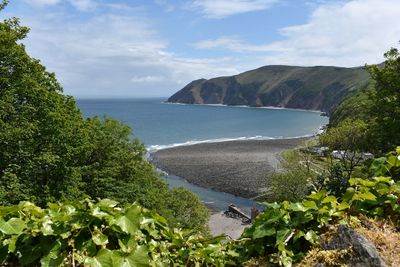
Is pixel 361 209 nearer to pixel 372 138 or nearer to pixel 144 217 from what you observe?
pixel 144 217

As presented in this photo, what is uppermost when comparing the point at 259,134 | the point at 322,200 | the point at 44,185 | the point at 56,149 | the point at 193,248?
the point at 322,200

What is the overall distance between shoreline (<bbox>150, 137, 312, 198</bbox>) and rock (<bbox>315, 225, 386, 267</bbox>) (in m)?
62.2

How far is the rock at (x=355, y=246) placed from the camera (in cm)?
383

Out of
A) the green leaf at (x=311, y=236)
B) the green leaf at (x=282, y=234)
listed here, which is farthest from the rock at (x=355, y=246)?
the green leaf at (x=282, y=234)

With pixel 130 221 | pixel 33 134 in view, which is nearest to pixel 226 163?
pixel 33 134

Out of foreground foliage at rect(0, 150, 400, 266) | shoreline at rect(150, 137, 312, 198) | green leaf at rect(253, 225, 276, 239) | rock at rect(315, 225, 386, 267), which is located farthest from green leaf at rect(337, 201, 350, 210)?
shoreline at rect(150, 137, 312, 198)

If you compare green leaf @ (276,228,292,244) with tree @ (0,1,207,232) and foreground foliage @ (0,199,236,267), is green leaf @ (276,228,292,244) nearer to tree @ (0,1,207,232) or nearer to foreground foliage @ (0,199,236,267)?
foreground foliage @ (0,199,236,267)

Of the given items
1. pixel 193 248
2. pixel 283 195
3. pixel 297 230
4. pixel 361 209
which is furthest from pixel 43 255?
pixel 283 195

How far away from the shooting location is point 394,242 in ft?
14.1

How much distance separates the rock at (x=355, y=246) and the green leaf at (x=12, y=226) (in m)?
2.97

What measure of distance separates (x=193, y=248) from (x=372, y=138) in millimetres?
27481

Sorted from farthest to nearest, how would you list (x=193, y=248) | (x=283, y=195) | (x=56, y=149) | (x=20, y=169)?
(x=283, y=195) < (x=56, y=149) < (x=20, y=169) < (x=193, y=248)

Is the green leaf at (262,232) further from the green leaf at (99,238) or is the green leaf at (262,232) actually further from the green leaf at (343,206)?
the green leaf at (99,238)

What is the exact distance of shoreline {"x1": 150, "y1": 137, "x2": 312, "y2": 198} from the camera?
7175 cm
